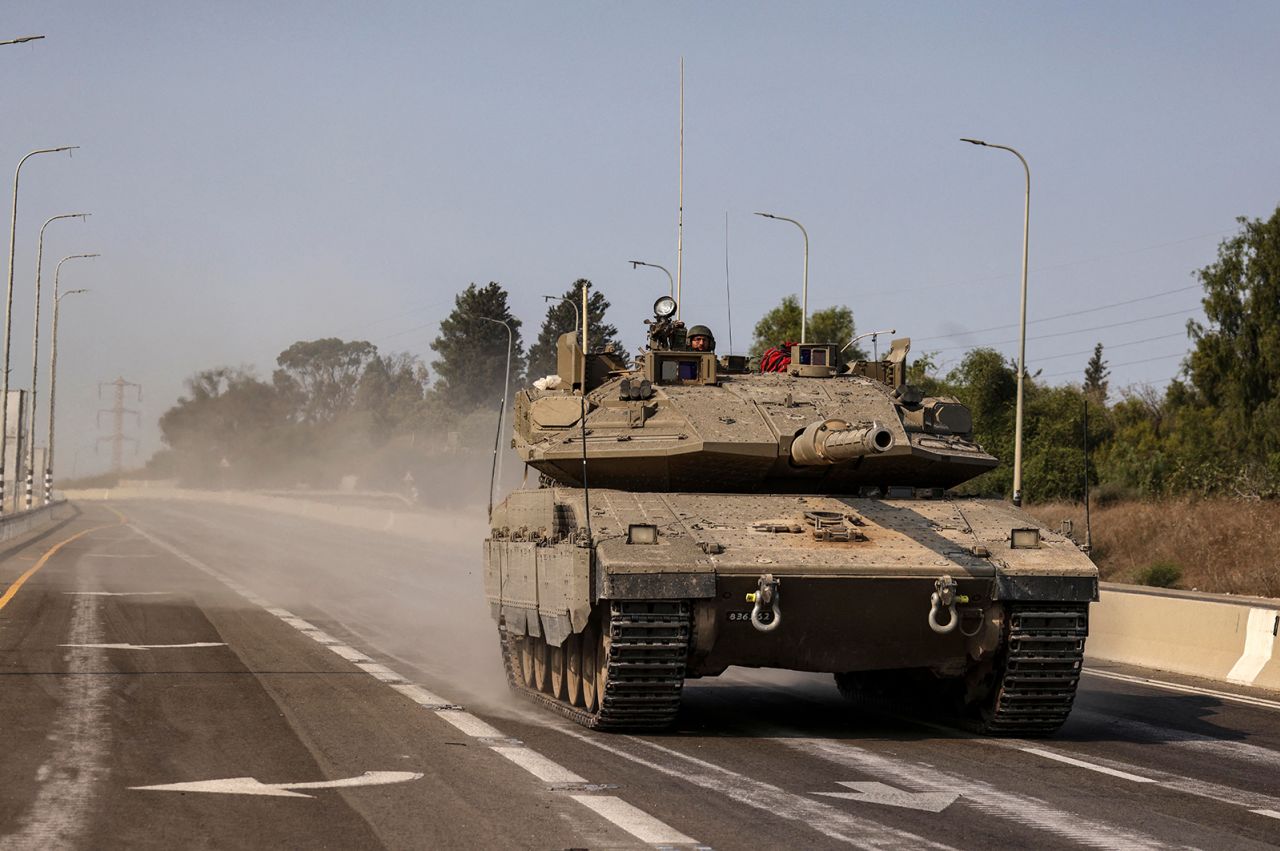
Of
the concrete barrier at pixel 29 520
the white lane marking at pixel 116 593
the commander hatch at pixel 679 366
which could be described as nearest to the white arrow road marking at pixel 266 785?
the commander hatch at pixel 679 366

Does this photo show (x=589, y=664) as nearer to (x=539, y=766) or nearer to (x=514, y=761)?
(x=514, y=761)

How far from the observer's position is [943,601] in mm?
11156

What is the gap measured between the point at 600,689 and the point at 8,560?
2805 centimetres

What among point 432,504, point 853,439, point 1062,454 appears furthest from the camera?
point 432,504

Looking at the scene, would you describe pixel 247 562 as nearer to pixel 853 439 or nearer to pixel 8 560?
pixel 8 560

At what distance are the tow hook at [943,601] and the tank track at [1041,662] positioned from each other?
508 mm

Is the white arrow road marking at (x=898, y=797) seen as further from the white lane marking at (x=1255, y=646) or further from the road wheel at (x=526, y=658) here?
the white lane marking at (x=1255, y=646)

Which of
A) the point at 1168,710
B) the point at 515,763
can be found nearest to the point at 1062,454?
the point at 1168,710

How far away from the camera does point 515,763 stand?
9.77 metres

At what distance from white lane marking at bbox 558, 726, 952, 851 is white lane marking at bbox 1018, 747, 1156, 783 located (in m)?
2.36

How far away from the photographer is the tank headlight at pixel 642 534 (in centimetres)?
1121

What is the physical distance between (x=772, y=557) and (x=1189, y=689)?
6899mm

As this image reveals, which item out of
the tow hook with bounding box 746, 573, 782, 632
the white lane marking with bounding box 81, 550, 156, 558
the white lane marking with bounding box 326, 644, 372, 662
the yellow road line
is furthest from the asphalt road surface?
the white lane marking with bounding box 81, 550, 156, 558

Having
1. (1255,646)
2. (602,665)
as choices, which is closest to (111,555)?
(1255,646)
